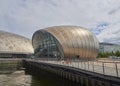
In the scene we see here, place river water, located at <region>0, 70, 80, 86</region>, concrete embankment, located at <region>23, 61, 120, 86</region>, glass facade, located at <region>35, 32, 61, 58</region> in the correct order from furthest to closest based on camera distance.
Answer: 1. glass facade, located at <region>35, 32, 61, 58</region>
2. river water, located at <region>0, 70, 80, 86</region>
3. concrete embankment, located at <region>23, 61, 120, 86</region>

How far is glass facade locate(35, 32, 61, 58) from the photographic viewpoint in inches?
2513

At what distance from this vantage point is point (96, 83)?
66.1 feet

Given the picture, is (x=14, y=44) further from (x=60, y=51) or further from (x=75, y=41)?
(x=75, y=41)

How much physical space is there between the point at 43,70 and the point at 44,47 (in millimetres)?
27463

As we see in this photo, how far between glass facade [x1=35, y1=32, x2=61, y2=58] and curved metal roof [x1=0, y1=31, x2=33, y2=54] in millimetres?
14871

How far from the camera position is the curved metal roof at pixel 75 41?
61000 millimetres

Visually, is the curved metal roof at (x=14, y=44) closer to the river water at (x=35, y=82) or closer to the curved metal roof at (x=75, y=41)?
the curved metal roof at (x=75, y=41)

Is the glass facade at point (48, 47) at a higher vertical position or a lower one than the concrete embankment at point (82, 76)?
higher

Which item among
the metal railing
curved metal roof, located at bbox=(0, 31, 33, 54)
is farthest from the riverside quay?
the metal railing

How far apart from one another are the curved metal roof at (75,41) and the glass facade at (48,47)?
2.04m

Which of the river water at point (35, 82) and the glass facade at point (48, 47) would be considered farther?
the glass facade at point (48, 47)

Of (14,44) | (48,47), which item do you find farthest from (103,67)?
(14,44)

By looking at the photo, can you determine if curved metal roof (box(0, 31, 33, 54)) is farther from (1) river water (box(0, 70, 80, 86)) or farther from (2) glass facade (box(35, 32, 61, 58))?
(1) river water (box(0, 70, 80, 86))

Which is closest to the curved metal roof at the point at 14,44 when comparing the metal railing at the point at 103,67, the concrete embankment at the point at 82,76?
the concrete embankment at the point at 82,76
